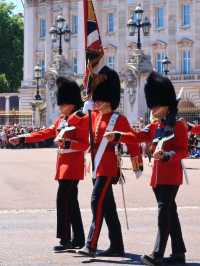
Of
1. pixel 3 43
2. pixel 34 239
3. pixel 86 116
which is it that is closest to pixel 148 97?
pixel 86 116

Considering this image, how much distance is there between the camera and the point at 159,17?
53.6 metres

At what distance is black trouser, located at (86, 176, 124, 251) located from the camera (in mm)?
7133

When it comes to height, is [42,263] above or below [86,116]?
below

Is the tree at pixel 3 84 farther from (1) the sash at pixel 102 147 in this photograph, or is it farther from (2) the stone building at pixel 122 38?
(1) the sash at pixel 102 147

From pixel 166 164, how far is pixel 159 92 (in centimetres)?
75

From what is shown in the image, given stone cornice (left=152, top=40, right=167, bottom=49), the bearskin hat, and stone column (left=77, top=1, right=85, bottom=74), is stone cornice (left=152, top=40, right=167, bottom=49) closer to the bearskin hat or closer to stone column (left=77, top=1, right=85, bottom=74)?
stone column (left=77, top=1, right=85, bottom=74)

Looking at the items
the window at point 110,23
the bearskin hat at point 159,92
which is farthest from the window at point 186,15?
the bearskin hat at point 159,92

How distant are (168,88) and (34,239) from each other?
2.35 meters

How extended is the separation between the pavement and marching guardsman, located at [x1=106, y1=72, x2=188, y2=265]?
0.28 meters

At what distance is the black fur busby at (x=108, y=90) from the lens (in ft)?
24.7

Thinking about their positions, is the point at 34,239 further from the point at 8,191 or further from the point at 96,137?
the point at 8,191

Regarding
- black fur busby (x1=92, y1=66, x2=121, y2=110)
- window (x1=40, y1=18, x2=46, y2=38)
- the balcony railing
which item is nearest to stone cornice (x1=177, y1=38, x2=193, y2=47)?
the balcony railing

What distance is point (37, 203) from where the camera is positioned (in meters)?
12.2

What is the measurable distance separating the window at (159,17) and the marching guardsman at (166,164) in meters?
47.1
